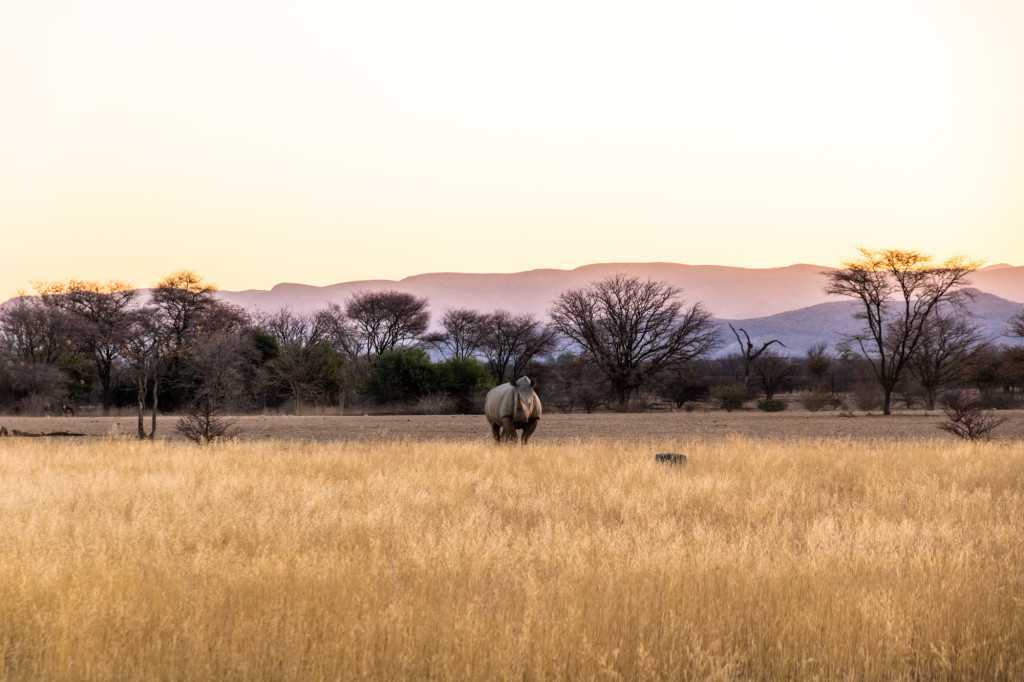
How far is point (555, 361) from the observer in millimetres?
76438

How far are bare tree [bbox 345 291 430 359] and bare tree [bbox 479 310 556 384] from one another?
20.0ft

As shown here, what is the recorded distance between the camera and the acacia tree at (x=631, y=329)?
64312mm

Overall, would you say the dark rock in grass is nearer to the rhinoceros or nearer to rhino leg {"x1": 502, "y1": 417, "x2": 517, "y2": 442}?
the rhinoceros

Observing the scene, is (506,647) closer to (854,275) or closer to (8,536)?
(8,536)

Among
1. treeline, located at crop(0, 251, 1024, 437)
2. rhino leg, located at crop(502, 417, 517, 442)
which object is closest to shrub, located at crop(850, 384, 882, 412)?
treeline, located at crop(0, 251, 1024, 437)

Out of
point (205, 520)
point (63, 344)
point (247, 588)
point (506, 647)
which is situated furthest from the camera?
point (63, 344)

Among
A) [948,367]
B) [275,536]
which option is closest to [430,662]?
[275,536]

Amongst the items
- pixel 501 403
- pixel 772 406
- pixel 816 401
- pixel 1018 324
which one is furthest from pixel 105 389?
pixel 1018 324

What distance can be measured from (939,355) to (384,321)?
154ft

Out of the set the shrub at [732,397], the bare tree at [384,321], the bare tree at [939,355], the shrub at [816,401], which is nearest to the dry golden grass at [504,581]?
the shrub at [816,401]

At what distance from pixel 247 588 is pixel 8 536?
10.8ft

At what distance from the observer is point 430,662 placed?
15.1 ft

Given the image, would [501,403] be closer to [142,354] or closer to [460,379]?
[142,354]

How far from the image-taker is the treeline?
50250mm
